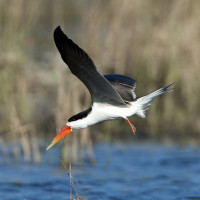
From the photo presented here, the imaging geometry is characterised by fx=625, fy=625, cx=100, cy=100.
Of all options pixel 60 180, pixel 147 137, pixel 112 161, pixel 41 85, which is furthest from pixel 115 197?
pixel 41 85

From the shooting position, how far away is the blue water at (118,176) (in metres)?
8.73

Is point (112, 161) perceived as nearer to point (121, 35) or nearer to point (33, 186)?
point (33, 186)

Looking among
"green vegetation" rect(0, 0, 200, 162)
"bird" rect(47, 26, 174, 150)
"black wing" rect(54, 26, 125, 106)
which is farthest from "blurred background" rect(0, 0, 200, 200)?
"black wing" rect(54, 26, 125, 106)

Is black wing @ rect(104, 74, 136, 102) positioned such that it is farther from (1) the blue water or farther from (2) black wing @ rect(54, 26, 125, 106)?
(1) the blue water

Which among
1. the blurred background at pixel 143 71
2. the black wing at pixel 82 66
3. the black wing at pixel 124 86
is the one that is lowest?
the black wing at pixel 82 66

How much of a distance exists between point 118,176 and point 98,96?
305cm

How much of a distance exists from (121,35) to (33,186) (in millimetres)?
4147

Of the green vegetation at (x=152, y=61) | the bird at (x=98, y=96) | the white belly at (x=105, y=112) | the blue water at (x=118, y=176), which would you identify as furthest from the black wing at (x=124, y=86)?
the green vegetation at (x=152, y=61)

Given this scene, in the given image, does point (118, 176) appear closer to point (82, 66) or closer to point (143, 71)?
point (143, 71)

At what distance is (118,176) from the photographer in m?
9.81

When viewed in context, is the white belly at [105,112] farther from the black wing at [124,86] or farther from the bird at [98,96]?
the black wing at [124,86]

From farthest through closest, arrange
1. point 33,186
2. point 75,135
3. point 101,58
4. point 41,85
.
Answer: point 41,85, point 101,58, point 75,135, point 33,186

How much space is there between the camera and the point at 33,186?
920 cm

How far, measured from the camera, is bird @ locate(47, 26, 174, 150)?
6191mm
